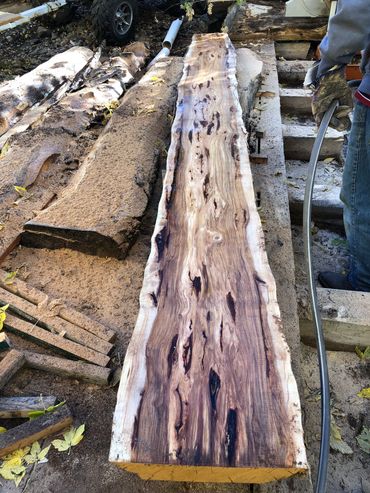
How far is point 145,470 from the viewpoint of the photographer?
1512 mm

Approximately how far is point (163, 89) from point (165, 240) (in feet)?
8.87

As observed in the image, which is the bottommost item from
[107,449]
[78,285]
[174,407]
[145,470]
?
[107,449]

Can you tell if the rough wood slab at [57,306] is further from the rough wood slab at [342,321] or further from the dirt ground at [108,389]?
the rough wood slab at [342,321]

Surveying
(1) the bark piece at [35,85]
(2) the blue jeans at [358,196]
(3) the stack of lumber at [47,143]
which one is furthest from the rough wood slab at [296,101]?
(1) the bark piece at [35,85]

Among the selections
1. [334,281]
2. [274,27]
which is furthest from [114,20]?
[334,281]

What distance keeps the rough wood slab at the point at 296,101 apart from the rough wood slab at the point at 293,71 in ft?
1.53

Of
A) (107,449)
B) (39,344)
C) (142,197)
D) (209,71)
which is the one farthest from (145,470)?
(209,71)

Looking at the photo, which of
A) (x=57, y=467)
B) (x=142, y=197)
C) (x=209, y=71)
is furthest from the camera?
(x=209, y=71)

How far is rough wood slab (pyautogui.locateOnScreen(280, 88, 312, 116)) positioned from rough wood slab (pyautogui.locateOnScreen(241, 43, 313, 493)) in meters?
0.17

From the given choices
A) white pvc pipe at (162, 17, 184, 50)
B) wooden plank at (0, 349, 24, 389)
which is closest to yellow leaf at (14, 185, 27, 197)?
wooden plank at (0, 349, 24, 389)

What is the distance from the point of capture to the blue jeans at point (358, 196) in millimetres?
2545

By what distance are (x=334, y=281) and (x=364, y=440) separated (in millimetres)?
1121

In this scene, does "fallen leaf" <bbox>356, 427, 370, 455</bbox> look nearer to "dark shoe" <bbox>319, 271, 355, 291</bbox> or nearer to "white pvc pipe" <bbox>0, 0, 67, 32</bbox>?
"dark shoe" <bbox>319, 271, 355, 291</bbox>

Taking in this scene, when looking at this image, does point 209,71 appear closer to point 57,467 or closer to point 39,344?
point 39,344
